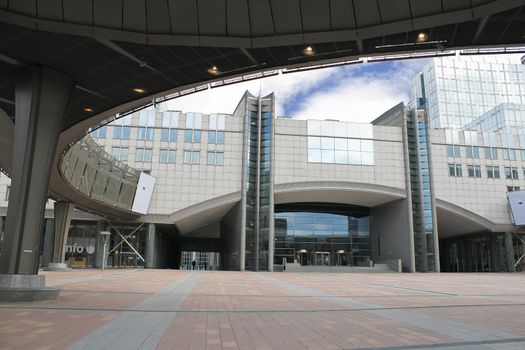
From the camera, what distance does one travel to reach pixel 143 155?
5184 cm

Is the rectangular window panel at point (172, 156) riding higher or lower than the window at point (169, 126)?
lower

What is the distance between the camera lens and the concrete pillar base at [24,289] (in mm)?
12172

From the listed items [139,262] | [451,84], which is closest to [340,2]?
[139,262]

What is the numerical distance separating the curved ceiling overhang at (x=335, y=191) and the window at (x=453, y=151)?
8572mm

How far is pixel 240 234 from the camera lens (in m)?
51.6

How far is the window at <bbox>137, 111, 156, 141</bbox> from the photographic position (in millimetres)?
52344

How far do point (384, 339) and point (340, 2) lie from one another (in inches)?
300

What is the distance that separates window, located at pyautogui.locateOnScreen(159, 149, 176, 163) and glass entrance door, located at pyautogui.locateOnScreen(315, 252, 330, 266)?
25542 mm

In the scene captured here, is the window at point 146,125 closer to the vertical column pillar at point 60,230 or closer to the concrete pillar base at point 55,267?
the vertical column pillar at point 60,230

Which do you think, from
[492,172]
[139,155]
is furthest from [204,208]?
[492,172]

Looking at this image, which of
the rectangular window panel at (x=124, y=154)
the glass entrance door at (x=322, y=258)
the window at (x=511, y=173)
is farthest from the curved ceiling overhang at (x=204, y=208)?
the window at (x=511, y=173)

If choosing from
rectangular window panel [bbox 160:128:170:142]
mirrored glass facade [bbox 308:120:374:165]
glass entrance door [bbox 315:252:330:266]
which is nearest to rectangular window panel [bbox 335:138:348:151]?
mirrored glass facade [bbox 308:120:374:165]

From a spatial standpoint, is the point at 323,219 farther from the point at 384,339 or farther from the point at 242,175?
the point at 384,339

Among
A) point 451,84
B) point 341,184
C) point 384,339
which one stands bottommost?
point 384,339
